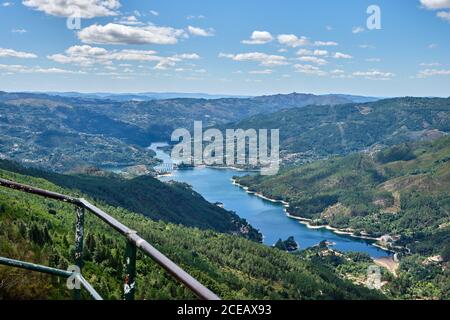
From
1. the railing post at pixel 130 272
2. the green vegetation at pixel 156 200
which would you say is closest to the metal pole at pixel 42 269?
the railing post at pixel 130 272

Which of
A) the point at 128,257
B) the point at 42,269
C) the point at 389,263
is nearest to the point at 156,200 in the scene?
the point at 389,263

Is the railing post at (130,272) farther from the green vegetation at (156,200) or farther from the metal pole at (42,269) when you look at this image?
the green vegetation at (156,200)

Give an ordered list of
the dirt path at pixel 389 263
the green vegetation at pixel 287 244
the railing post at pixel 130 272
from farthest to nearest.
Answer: the green vegetation at pixel 287 244 → the dirt path at pixel 389 263 → the railing post at pixel 130 272

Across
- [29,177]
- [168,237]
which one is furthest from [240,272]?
[29,177]

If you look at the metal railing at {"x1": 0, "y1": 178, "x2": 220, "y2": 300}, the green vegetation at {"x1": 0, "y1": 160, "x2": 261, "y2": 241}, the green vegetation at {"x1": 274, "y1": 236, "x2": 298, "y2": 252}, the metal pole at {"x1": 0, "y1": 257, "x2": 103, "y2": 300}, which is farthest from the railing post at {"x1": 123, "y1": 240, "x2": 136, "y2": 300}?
the green vegetation at {"x1": 274, "y1": 236, "x2": 298, "y2": 252}

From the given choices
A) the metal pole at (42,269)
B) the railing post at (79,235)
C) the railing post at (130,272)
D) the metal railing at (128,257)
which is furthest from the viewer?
the railing post at (79,235)
